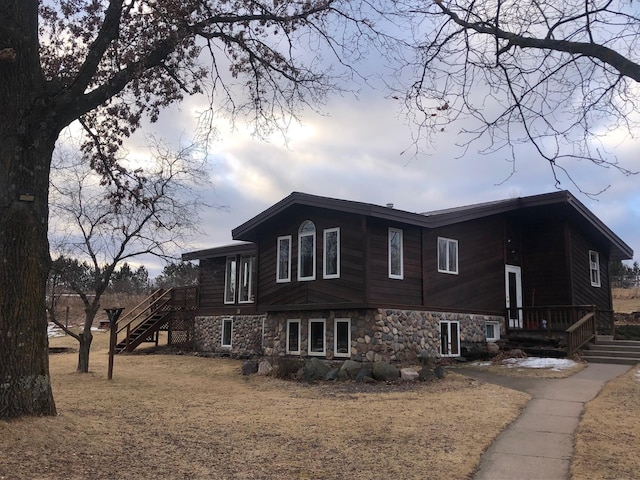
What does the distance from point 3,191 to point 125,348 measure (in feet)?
55.7

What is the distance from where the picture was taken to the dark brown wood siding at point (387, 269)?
14.3m

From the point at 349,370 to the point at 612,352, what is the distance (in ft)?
25.2

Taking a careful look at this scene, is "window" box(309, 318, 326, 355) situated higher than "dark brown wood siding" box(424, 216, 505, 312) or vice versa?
"dark brown wood siding" box(424, 216, 505, 312)

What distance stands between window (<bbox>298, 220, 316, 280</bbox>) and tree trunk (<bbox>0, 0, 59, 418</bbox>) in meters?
9.41

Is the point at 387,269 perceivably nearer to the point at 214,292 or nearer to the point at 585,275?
the point at 585,275

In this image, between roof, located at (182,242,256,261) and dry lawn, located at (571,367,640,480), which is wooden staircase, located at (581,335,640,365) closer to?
dry lawn, located at (571,367,640,480)

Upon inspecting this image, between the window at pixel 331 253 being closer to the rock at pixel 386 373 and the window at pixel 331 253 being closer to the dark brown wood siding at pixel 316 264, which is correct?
the dark brown wood siding at pixel 316 264

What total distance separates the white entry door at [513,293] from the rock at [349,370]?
23.9 feet

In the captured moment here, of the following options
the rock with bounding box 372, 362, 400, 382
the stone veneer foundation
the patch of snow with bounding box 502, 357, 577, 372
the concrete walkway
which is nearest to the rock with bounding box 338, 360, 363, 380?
the rock with bounding box 372, 362, 400, 382

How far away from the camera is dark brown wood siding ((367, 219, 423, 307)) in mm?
14273

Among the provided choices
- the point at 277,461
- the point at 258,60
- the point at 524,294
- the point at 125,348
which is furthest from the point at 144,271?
the point at 277,461

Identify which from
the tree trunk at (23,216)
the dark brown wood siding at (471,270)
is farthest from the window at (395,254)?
the tree trunk at (23,216)

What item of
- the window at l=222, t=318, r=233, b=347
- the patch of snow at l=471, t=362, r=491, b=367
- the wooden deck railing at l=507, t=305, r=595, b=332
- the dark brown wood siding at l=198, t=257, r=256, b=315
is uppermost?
the dark brown wood siding at l=198, t=257, r=256, b=315

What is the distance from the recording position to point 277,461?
593 cm
